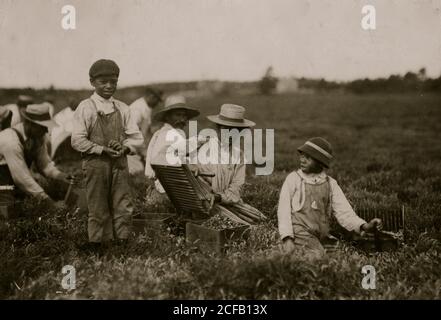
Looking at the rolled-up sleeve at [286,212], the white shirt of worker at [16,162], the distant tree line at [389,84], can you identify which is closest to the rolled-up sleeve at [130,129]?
the rolled-up sleeve at [286,212]

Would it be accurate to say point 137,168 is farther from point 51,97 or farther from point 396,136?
point 396,136

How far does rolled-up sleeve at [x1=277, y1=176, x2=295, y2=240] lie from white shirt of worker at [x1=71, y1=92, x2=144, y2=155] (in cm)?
169

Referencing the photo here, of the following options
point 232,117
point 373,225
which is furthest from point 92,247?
point 373,225

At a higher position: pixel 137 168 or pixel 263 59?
pixel 263 59

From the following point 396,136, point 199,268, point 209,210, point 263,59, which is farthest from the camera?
point 396,136

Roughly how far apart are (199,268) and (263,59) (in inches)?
273

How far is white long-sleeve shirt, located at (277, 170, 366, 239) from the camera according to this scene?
501cm

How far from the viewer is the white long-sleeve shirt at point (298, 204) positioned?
501 cm

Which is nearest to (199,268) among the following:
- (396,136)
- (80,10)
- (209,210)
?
(209,210)

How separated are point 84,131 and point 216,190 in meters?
1.88

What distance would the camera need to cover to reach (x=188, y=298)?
4297mm

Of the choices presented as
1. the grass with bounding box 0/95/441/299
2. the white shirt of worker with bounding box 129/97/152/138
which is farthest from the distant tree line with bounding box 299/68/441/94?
the white shirt of worker with bounding box 129/97/152/138
